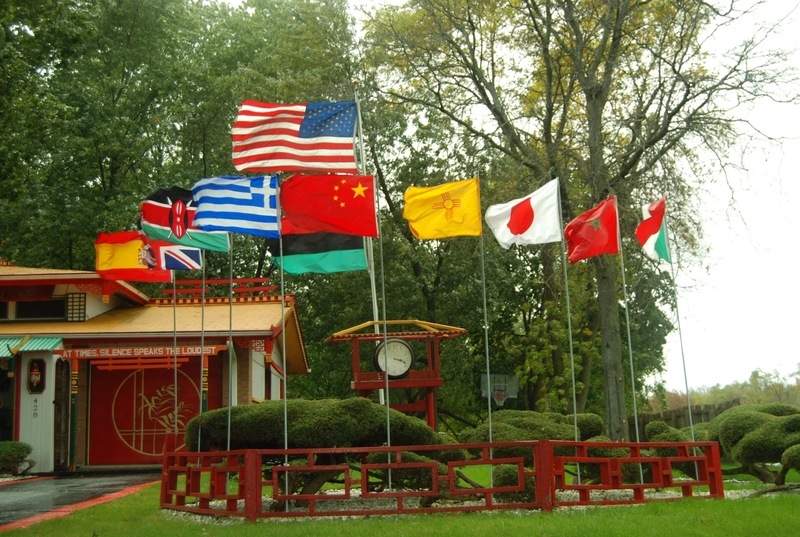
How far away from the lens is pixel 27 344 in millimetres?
20625

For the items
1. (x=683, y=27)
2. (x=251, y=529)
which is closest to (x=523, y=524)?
(x=251, y=529)

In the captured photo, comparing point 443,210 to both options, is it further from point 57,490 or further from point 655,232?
point 57,490

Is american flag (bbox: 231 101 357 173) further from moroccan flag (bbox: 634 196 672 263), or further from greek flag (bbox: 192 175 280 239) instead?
moroccan flag (bbox: 634 196 672 263)

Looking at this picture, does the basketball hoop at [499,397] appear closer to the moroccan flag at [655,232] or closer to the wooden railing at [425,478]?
the moroccan flag at [655,232]

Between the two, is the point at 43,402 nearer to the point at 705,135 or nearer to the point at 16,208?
the point at 16,208

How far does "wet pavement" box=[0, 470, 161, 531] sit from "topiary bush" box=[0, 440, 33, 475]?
28.6 inches

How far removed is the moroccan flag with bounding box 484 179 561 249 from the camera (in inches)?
551

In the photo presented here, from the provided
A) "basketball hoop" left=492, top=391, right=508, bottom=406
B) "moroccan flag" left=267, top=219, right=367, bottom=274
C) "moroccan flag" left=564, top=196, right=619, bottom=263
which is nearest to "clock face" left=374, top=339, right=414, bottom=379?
"moroccan flag" left=267, top=219, right=367, bottom=274

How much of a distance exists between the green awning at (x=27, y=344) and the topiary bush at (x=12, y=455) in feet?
6.39

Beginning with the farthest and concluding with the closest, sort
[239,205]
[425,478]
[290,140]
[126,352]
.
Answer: [126,352] < [290,140] < [239,205] < [425,478]

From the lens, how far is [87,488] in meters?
16.8

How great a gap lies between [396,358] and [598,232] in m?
5.05

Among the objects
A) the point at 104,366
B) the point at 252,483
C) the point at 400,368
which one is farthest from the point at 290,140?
the point at 104,366

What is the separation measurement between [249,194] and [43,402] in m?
11.1
